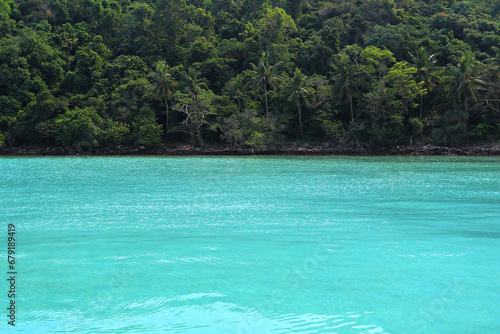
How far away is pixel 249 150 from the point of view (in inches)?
1676

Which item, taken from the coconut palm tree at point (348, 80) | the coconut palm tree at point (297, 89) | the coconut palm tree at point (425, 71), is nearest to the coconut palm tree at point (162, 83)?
the coconut palm tree at point (297, 89)

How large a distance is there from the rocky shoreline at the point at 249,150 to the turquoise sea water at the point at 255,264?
26.8 meters

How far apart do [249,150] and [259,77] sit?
7.58 meters

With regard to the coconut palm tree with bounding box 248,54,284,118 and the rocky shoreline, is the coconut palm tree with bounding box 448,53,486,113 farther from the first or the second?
the coconut palm tree with bounding box 248,54,284,118

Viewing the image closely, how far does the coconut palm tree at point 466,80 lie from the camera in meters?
37.7

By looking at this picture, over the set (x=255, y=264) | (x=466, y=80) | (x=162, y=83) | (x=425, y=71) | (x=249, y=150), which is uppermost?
(x=425, y=71)

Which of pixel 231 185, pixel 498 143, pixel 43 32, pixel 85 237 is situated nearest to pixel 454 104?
pixel 498 143

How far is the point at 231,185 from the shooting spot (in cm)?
1767

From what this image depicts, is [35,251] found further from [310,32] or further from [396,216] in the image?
[310,32]

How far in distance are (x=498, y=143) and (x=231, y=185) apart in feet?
98.9

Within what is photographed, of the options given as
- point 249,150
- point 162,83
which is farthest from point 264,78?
point 162,83

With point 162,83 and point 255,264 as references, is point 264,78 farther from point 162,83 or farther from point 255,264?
point 255,264

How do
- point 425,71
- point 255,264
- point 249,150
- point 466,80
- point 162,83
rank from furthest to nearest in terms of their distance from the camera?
point 162,83
point 249,150
point 425,71
point 466,80
point 255,264

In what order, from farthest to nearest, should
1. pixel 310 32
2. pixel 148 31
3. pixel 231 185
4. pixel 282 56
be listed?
pixel 148 31
pixel 310 32
pixel 282 56
pixel 231 185
